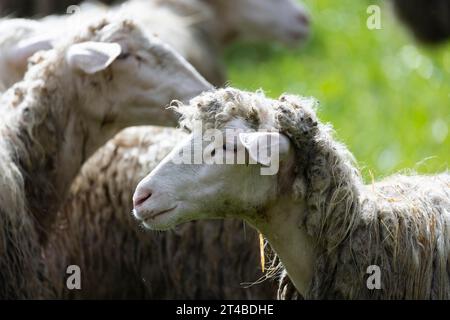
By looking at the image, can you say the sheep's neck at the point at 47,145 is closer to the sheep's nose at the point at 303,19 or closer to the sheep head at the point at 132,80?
the sheep head at the point at 132,80

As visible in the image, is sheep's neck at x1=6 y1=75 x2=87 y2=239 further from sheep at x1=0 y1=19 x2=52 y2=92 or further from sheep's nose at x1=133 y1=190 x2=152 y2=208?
sheep's nose at x1=133 y1=190 x2=152 y2=208

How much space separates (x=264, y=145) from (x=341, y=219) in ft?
1.49

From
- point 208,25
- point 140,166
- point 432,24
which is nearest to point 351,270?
point 140,166

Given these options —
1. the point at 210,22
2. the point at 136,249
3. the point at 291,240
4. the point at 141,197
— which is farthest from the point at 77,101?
the point at 210,22

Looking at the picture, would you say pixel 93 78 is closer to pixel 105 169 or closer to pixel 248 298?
pixel 105 169

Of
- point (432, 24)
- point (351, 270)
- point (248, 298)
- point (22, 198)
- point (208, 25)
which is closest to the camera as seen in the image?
point (351, 270)

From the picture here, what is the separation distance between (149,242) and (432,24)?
612 cm

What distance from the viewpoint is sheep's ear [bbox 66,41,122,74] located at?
6172mm

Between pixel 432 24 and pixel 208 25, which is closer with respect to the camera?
pixel 208 25

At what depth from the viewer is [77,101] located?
20.9 ft

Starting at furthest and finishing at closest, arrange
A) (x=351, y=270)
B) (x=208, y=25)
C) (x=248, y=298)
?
(x=208, y=25)
(x=248, y=298)
(x=351, y=270)

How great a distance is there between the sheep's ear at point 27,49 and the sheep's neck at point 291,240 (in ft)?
6.73

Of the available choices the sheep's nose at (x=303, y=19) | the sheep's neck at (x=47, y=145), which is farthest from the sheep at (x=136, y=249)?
the sheep's nose at (x=303, y=19)

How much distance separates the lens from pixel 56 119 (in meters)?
6.34
